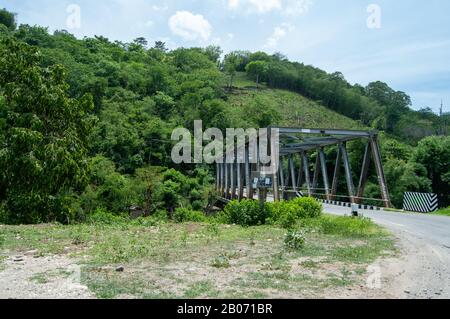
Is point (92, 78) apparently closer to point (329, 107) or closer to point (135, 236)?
point (135, 236)

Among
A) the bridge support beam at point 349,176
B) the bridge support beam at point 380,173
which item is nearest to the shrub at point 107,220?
the bridge support beam at point 349,176

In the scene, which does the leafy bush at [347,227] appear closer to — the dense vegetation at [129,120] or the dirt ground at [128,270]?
the dirt ground at [128,270]

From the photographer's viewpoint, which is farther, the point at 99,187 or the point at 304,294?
the point at 99,187

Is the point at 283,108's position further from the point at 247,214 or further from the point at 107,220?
the point at 247,214

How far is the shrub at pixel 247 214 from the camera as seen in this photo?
13398mm

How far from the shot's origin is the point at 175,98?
63250mm

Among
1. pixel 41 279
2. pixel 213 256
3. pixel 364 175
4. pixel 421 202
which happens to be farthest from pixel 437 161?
pixel 41 279

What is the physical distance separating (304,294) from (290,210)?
26.4 ft

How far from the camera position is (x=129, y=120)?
47.1 metres

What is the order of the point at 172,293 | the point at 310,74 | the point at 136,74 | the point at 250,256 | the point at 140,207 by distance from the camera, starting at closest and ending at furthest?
the point at 172,293
the point at 250,256
the point at 140,207
the point at 136,74
the point at 310,74

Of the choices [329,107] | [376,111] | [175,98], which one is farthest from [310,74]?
[175,98]

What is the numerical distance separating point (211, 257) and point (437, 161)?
25692 mm

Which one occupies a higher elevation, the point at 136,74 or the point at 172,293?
the point at 136,74

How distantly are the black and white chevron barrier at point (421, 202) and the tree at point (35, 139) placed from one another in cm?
1570
